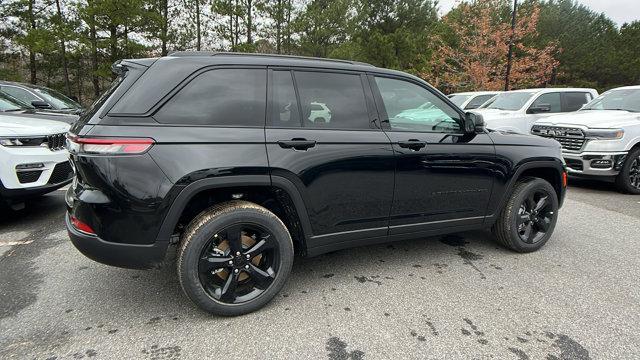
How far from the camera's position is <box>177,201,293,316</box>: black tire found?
258 cm

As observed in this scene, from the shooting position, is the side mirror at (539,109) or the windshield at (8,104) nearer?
the windshield at (8,104)

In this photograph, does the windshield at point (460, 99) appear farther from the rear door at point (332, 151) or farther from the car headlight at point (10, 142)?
the car headlight at point (10, 142)

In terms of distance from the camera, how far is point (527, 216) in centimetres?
388

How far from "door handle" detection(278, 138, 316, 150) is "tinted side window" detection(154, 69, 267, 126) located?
21cm

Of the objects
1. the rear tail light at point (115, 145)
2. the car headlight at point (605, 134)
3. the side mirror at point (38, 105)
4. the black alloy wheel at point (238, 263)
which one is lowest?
the black alloy wheel at point (238, 263)

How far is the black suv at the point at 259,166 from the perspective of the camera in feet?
8.09

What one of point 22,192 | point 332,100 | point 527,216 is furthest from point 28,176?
point 527,216

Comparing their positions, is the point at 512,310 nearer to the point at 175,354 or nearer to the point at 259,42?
the point at 175,354

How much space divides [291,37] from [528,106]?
16655 mm

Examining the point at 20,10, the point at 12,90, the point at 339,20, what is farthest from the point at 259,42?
the point at 12,90

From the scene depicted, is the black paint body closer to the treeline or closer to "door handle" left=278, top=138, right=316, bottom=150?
"door handle" left=278, top=138, right=316, bottom=150

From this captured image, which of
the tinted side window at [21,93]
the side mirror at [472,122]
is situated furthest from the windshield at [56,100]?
the side mirror at [472,122]

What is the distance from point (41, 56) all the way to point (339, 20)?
1876cm

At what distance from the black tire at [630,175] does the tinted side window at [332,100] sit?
19.1ft
